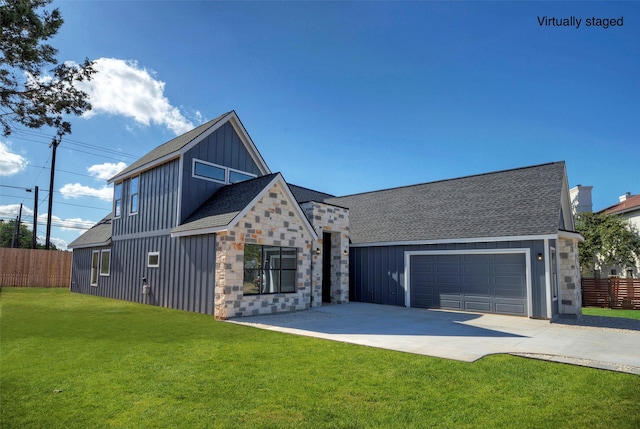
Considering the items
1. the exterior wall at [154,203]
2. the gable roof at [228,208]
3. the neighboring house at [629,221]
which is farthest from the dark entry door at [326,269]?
the neighboring house at [629,221]

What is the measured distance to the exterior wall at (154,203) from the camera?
1380 centimetres

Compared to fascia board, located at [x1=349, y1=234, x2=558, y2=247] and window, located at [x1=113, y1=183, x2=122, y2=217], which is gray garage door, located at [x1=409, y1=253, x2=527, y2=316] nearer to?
fascia board, located at [x1=349, y1=234, x2=558, y2=247]

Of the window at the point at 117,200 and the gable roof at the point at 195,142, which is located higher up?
the gable roof at the point at 195,142

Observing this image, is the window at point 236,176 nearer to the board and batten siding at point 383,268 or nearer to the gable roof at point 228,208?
the gable roof at point 228,208

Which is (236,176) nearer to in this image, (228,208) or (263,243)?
(228,208)

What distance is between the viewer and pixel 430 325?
10.1 metres

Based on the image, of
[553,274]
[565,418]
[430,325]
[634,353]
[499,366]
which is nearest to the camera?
[565,418]

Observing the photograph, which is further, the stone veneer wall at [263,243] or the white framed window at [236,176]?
the white framed window at [236,176]

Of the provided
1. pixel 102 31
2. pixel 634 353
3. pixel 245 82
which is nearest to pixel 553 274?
pixel 634 353

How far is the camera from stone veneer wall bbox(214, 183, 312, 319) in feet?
35.1

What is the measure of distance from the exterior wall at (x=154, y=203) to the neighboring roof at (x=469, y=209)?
27.1 ft

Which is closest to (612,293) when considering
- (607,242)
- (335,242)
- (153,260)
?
(607,242)

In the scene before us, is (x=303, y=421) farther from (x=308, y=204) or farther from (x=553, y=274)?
(x=553, y=274)

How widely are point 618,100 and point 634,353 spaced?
9.16 meters
